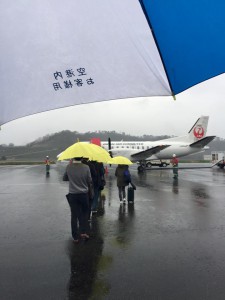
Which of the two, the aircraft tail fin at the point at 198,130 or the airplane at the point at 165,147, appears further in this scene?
the aircraft tail fin at the point at 198,130

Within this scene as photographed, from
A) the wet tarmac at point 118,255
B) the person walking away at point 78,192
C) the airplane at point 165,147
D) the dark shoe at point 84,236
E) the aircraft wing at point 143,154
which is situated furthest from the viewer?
the airplane at point 165,147

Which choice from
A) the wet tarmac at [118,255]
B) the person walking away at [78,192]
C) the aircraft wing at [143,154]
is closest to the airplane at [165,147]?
the aircraft wing at [143,154]

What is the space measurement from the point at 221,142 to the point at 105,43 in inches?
7011

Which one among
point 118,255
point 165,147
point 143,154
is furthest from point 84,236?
point 165,147

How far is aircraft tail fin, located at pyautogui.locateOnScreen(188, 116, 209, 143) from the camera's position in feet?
129

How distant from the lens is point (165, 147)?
3194 cm

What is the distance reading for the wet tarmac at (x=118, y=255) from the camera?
4.08 m

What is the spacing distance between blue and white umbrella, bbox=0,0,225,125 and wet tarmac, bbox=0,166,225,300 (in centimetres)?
267

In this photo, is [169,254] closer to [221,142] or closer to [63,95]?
[63,95]

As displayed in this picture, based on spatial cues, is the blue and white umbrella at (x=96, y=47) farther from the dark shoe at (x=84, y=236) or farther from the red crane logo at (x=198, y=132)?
the red crane logo at (x=198, y=132)

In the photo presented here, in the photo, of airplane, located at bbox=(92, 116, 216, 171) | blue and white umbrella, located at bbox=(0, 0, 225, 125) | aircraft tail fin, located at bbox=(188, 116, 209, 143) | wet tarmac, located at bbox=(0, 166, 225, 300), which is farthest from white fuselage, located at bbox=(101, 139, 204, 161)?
blue and white umbrella, located at bbox=(0, 0, 225, 125)

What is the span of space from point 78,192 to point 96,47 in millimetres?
4332

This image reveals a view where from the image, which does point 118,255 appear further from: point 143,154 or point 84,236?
point 143,154

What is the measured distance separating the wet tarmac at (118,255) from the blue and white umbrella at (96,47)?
8.77 feet
